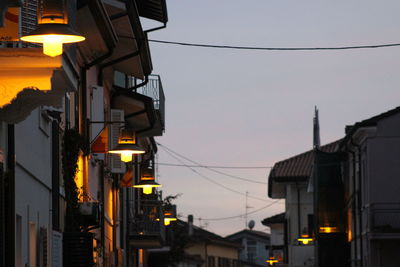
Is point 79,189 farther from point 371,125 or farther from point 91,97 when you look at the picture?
point 371,125

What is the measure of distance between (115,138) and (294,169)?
4508 cm

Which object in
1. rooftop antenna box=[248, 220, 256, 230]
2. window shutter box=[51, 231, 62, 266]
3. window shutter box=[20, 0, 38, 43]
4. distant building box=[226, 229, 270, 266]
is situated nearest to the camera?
window shutter box=[20, 0, 38, 43]

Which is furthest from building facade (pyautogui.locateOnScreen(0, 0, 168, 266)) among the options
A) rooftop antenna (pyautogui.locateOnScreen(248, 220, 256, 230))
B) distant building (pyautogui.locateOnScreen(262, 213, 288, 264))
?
rooftop antenna (pyautogui.locateOnScreen(248, 220, 256, 230))

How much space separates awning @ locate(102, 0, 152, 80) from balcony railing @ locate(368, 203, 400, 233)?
1472 cm

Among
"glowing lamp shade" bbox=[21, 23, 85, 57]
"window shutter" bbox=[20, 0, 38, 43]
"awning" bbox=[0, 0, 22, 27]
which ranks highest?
"window shutter" bbox=[20, 0, 38, 43]

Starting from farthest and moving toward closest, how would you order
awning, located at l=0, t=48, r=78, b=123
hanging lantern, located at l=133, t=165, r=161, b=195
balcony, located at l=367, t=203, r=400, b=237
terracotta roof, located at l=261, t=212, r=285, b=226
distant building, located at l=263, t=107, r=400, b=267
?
terracotta roof, located at l=261, t=212, r=285, b=226
distant building, located at l=263, t=107, r=400, b=267
balcony, located at l=367, t=203, r=400, b=237
hanging lantern, located at l=133, t=165, r=161, b=195
awning, located at l=0, t=48, r=78, b=123

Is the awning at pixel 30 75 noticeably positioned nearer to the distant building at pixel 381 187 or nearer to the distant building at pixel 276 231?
the distant building at pixel 381 187

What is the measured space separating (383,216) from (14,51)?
106 ft

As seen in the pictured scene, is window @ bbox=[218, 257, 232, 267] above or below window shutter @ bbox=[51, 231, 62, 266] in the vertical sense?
above

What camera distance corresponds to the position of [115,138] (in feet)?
82.1

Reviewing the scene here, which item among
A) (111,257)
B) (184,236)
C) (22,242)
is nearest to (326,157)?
(184,236)

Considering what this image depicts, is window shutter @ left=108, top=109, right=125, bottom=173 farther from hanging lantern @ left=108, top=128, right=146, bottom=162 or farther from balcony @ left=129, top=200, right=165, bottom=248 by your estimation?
balcony @ left=129, top=200, right=165, bottom=248

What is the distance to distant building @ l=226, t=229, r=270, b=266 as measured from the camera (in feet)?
424

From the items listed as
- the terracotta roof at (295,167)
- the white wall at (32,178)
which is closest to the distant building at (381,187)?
the terracotta roof at (295,167)
